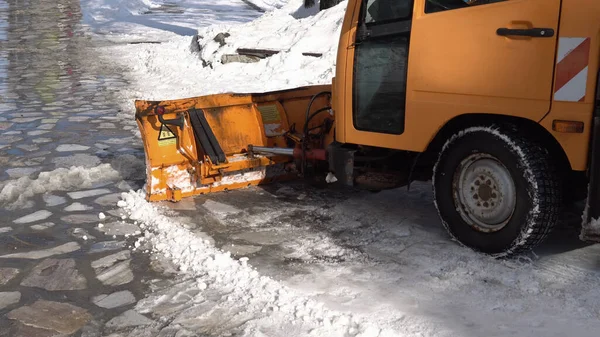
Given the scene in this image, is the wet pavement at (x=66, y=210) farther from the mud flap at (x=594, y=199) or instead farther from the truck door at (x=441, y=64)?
the mud flap at (x=594, y=199)

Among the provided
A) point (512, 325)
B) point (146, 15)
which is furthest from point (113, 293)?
point (146, 15)

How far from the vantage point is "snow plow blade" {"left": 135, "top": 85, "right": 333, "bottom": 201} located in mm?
5992

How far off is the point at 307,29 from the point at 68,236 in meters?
9.16

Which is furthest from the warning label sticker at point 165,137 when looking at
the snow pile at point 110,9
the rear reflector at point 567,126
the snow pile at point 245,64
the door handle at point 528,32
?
the snow pile at point 110,9

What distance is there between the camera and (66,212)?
5.87 m

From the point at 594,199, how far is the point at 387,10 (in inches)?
75.7

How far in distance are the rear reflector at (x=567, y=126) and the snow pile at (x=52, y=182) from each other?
441 centimetres

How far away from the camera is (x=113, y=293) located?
171 inches

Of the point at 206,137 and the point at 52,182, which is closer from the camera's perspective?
the point at 206,137

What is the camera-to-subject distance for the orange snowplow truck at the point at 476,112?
3.92 meters

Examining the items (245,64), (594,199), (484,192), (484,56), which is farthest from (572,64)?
(245,64)

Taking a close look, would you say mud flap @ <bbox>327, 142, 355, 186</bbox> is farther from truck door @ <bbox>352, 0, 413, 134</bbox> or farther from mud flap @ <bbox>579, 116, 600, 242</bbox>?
mud flap @ <bbox>579, 116, 600, 242</bbox>

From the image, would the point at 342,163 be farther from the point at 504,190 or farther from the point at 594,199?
the point at 594,199

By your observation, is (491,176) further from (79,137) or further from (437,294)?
(79,137)
